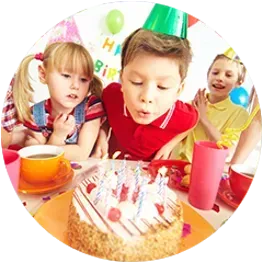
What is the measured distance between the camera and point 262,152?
1418mm

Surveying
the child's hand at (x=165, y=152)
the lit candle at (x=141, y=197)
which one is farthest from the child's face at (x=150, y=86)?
the lit candle at (x=141, y=197)

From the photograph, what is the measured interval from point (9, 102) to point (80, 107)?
23 centimetres

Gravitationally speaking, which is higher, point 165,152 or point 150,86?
point 150,86

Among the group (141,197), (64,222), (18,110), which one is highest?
(18,110)

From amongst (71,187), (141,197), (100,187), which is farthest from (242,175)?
(71,187)

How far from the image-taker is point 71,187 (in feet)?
4.71

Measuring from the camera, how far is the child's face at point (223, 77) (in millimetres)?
1354

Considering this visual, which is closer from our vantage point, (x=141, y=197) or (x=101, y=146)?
(x=141, y=197)

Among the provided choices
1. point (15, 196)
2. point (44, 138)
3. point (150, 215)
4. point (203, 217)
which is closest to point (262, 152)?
point (203, 217)

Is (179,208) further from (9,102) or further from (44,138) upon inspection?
(9,102)

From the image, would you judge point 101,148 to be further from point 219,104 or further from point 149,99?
point 219,104

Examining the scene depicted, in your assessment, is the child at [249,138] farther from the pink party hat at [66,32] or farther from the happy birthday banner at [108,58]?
the pink party hat at [66,32]

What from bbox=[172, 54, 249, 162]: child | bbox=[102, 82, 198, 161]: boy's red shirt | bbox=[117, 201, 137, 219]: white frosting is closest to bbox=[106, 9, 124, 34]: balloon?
bbox=[102, 82, 198, 161]: boy's red shirt

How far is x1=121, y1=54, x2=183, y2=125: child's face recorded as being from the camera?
53.0 inches
